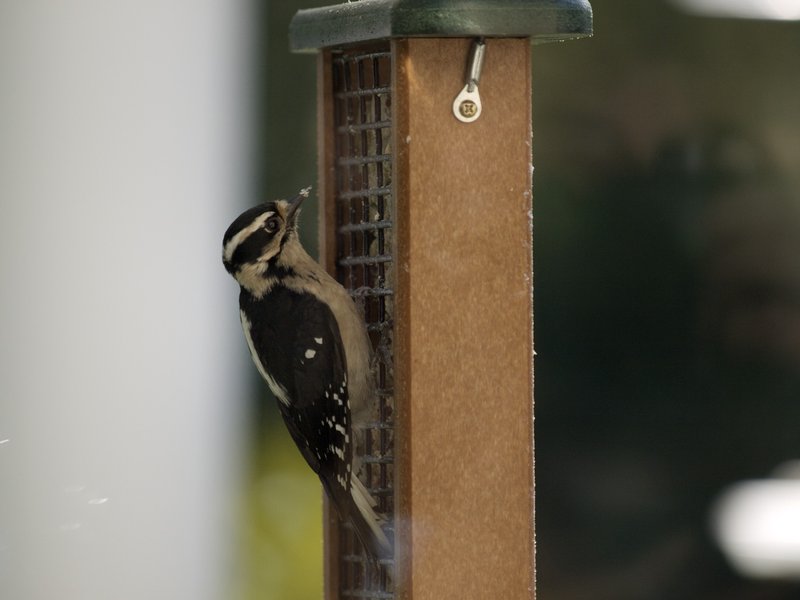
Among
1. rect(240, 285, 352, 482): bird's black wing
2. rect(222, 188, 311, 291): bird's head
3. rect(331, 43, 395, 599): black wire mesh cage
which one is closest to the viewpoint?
rect(331, 43, 395, 599): black wire mesh cage

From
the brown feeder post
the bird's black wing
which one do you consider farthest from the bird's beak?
the brown feeder post

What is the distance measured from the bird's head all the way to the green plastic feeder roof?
21.6 inches

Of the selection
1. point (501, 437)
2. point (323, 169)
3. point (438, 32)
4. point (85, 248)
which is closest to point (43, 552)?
point (85, 248)

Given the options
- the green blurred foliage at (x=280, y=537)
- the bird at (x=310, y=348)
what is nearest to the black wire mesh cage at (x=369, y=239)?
the bird at (x=310, y=348)

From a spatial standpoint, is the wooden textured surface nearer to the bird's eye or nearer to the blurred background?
the bird's eye

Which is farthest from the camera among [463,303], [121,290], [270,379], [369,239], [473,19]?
[121,290]

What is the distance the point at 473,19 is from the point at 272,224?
78cm

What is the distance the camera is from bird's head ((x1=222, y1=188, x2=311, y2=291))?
3197mm

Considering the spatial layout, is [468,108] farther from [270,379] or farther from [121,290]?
[121,290]

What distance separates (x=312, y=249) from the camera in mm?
5035

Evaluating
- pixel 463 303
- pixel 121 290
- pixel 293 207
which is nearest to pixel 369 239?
pixel 293 207

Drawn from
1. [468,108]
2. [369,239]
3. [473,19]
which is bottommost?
[369,239]

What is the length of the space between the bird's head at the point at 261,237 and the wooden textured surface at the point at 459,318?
1.70 ft

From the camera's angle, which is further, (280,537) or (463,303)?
(280,537)
